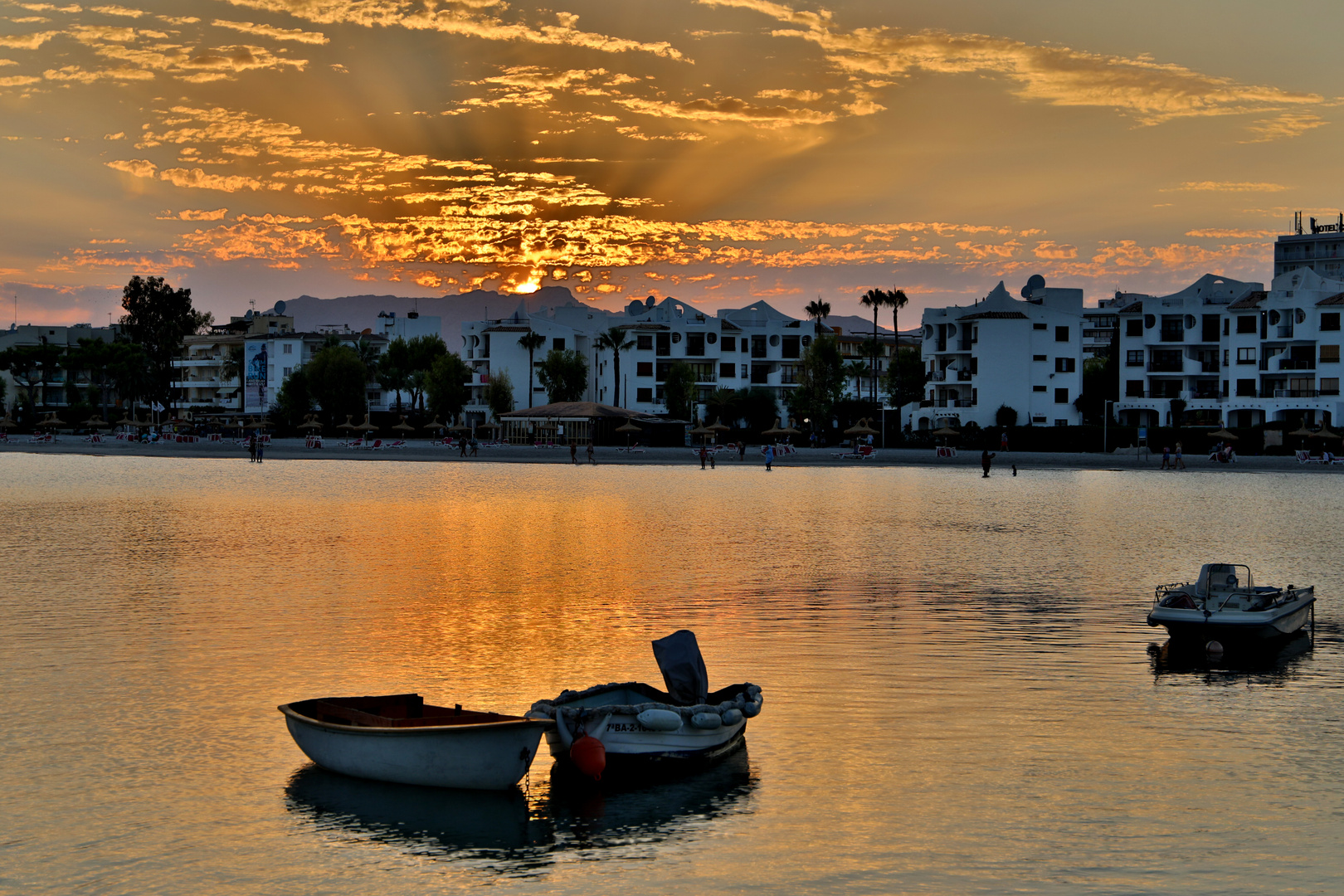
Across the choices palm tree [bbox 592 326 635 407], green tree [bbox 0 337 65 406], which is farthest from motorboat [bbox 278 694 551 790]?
green tree [bbox 0 337 65 406]

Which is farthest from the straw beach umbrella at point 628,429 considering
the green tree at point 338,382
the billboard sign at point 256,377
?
the billboard sign at point 256,377

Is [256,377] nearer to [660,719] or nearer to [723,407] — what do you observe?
[723,407]

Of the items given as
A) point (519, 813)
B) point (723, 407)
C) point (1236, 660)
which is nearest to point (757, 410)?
point (723, 407)

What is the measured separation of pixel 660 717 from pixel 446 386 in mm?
139598

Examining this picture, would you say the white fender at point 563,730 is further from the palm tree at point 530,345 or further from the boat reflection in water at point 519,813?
the palm tree at point 530,345

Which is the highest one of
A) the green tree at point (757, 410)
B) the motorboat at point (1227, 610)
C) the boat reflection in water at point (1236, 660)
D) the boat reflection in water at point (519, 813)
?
the green tree at point (757, 410)

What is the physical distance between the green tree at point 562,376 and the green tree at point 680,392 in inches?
433

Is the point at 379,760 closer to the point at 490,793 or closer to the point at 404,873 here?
the point at 490,793

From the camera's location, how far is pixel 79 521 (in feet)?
154

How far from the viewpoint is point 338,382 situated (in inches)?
5930

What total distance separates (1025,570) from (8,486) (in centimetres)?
5598

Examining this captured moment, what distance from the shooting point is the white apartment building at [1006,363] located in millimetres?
121438

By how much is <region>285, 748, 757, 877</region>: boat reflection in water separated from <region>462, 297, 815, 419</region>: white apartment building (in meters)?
137

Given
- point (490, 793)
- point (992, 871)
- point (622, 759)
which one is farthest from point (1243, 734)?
point (490, 793)
